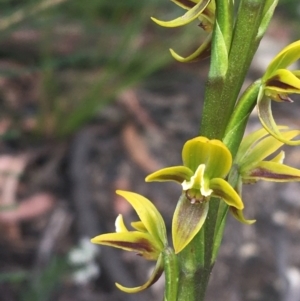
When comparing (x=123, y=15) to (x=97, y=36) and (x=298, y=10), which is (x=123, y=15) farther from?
(x=298, y=10)

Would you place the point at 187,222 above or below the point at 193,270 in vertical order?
above

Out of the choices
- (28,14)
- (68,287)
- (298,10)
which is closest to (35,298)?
(68,287)

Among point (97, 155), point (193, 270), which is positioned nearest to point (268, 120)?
point (193, 270)

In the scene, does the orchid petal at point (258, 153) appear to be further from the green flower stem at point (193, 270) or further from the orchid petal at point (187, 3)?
the orchid petal at point (187, 3)

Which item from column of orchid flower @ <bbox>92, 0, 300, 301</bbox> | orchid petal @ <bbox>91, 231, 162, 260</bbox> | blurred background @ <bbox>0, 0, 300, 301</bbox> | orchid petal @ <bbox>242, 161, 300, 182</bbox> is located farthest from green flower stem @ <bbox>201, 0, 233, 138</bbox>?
blurred background @ <bbox>0, 0, 300, 301</bbox>

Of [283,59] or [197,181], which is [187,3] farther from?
[197,181]
